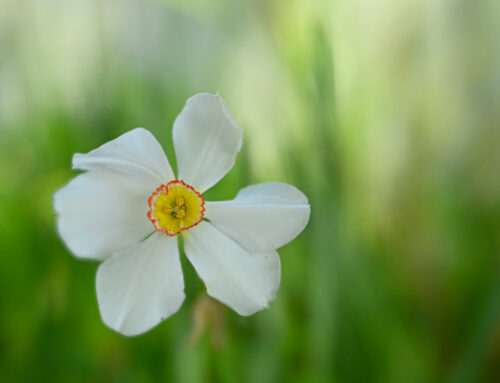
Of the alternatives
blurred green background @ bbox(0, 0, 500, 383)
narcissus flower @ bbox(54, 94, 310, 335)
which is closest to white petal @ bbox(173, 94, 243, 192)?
narcissus flower @ bbox(54, 94, 310, 335)

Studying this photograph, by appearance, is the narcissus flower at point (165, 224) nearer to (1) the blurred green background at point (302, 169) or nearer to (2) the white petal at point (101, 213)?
(2) the white petal at point (101, 213)

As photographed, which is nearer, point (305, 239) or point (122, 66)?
point (305, 239)

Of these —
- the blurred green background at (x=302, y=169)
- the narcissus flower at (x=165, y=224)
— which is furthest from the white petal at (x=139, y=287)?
the blurred green background at (x=302, y=169)

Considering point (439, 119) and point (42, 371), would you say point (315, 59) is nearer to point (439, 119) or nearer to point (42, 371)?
point (42, 371)

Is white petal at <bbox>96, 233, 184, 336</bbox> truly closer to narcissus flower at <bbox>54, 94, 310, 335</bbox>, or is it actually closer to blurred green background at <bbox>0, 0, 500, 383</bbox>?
narcissus flower at <bbox>54, 94, 310, 335</bbox>

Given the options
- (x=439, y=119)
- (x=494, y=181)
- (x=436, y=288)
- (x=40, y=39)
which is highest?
(x=40, y=39)

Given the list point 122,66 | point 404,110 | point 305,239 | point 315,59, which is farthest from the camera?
point 122,66

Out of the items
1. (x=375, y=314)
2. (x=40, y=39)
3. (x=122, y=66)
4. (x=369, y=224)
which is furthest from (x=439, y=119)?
(x=40, y=39)
